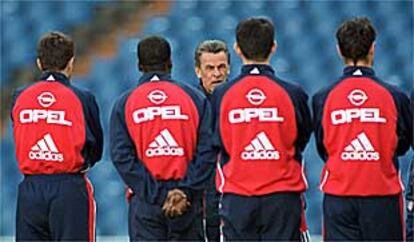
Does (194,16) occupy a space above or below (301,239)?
above

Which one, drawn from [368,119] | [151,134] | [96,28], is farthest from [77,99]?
[96,28]

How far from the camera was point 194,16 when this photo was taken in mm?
9359

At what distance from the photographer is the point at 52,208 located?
5574 mm

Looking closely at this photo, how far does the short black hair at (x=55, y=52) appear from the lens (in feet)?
18.6

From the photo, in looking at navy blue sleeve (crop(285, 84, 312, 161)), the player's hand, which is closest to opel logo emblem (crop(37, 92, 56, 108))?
the player's hand

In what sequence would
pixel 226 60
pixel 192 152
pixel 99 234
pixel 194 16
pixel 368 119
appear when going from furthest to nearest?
pixel 194 16, pixel 99 234, pixel 226 60, pixel 192 152, pixel 368 119

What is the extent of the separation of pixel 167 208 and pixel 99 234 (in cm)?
349

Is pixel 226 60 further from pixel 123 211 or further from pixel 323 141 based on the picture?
pixel 123 211

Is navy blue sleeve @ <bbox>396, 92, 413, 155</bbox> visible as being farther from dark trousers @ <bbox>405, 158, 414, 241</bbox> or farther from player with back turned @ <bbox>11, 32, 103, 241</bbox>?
player with back turned @ <bbox>11, 32, 103, 241</bbox>

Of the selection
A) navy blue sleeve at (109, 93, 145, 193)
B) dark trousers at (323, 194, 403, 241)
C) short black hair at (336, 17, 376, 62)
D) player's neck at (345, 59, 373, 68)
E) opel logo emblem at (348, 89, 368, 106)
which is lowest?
dark trousers at (323, 194, 403, 241)

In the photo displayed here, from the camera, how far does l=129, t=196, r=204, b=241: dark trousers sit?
545 cm

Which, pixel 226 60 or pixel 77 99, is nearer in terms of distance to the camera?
pixel 77 99

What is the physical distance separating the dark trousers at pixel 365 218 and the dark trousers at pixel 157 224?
2.35 ft

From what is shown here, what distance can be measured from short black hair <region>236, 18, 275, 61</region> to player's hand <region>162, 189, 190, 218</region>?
0.74 metres
